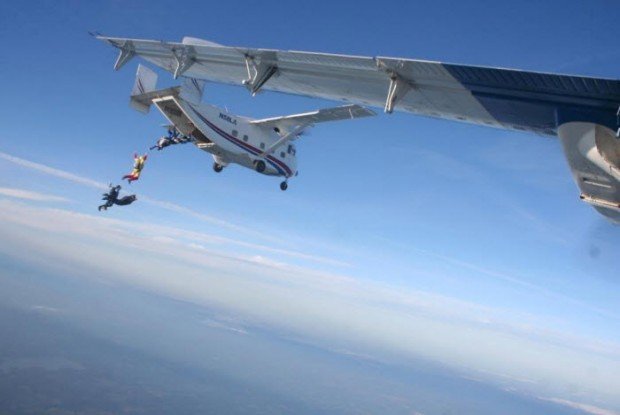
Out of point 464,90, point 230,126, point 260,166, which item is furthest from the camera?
point 260,166

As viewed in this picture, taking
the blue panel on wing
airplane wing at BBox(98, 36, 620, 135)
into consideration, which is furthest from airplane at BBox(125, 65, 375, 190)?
the blue panel on wing

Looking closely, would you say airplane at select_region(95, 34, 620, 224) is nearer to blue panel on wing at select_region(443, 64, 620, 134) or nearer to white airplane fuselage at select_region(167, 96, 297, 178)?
blue panel on wing at select_region(443, 64, 620, 134)

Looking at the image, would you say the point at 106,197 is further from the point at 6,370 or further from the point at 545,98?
the point at 6,370

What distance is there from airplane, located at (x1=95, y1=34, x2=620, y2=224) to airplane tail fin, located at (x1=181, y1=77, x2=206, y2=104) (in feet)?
17.3

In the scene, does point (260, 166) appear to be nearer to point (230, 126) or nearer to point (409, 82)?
point (230, 126)

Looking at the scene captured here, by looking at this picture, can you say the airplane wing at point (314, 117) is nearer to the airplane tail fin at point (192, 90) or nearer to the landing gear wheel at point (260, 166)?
the landing gear wheel at point (260, 166)

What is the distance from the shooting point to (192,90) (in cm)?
1700

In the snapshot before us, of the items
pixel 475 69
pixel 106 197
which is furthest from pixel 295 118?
pixel 475 69

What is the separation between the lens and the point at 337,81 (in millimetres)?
9492

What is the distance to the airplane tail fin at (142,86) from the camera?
1795 cm

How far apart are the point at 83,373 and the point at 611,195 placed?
22836 centimetres

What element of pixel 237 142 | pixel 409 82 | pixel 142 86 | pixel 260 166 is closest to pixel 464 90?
pixel 409 82

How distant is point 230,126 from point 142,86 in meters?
6.32

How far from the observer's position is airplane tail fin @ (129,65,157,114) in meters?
18.0
